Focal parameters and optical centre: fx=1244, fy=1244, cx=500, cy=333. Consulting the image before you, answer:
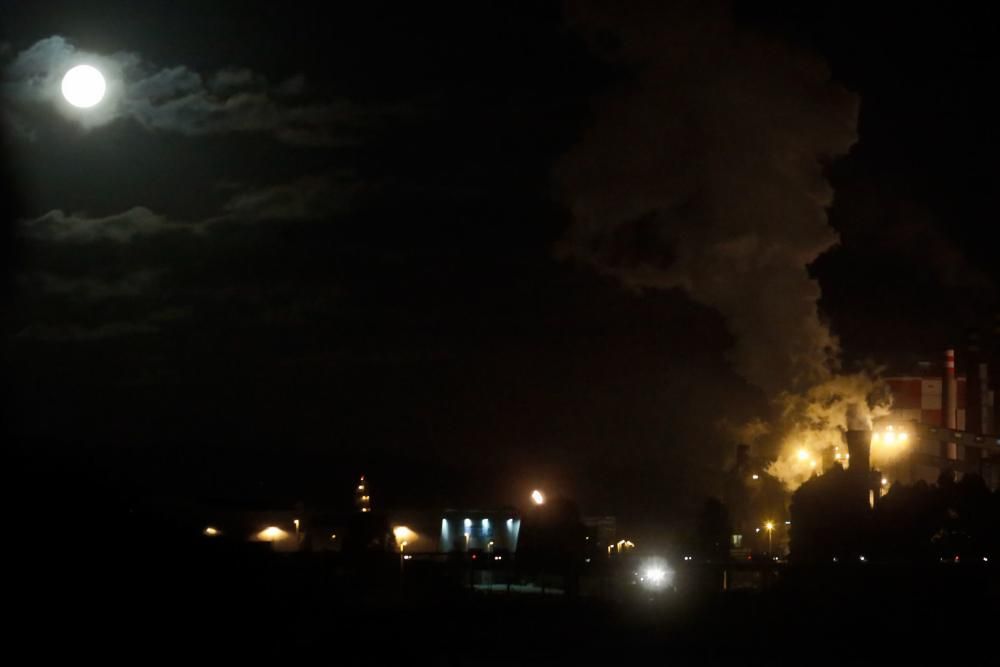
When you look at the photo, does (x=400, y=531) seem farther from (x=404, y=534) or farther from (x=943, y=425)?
(x=943, y=425)

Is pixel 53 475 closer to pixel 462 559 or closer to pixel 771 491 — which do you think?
pixel 462 559

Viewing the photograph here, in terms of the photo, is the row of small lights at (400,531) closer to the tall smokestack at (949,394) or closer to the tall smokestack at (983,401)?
the tall smokestack at (949,394)

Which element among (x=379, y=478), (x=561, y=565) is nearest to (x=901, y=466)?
(x=379, y=478)

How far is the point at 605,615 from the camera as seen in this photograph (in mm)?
21141

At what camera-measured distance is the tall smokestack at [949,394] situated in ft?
211

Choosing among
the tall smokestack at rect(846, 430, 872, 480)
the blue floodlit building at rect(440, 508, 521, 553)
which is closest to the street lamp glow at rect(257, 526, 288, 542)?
the blue floodlit building at rect(440, 508, 521, 553)

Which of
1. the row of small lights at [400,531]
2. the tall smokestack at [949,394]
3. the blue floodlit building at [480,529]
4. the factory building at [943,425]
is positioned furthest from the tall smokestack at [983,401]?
the row of small lights at [400,531]

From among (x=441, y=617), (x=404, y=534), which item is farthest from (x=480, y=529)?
(x=441, y=617)

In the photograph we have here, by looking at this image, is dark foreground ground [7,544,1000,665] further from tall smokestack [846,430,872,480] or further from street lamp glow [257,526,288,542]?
tall smokestack [846,430,872,480]

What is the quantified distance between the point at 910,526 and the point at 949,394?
28.0 m

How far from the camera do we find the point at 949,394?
211 feet

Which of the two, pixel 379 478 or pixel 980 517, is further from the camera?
pixel 379 478

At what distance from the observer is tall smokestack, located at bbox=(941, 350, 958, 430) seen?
211ft

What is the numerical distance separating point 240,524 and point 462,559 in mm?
9302
